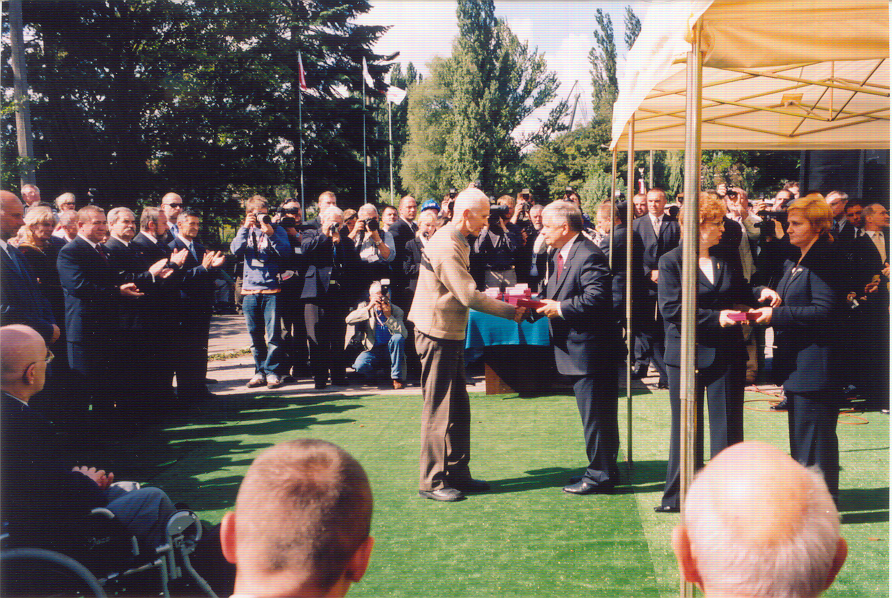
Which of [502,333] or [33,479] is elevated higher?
[33,479]

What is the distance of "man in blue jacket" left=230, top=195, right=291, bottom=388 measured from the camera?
8.39 metres

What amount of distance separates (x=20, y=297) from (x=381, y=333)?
4174 millimetres

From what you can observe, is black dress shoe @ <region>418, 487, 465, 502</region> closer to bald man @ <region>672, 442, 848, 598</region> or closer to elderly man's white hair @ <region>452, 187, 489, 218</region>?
elderly man's white hair @ <region>452, 187, 489, 218</region>

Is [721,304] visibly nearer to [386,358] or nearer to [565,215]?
[565,215]

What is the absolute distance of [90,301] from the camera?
6.18 m

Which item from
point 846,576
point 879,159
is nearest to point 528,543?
point 846,576

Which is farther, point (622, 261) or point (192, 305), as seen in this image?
point (622, 261)

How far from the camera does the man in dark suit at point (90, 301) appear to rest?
19.7 ft

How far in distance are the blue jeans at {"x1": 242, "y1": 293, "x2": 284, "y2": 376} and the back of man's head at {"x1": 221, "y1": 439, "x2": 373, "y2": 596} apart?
732cm

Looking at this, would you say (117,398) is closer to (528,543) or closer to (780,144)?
(528,543)

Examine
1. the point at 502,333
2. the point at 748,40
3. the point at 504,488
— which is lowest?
the point at 504,488

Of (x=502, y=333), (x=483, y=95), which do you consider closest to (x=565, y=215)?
(x=502, y=333)

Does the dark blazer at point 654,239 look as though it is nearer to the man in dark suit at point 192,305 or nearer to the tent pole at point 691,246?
the man in dark suit at point 192,305

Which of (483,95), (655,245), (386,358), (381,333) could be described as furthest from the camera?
(483,95)
